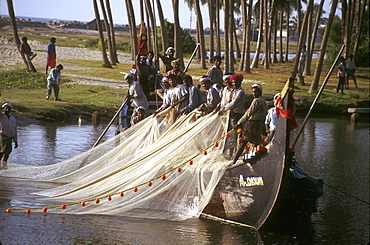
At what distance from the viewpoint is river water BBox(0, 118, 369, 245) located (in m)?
8.28

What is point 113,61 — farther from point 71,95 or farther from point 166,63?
point 166,63

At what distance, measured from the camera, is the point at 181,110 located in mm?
10633

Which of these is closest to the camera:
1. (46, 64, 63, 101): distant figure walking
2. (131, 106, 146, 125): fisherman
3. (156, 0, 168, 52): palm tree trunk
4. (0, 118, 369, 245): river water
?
(0, 118, 369, 245): river water

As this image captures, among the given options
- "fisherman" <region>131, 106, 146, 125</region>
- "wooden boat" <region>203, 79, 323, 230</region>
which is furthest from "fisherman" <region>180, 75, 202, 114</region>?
"fisherman" <region>131, 106, 146, 125</region>

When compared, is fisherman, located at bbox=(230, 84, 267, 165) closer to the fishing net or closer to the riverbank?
the fishing net

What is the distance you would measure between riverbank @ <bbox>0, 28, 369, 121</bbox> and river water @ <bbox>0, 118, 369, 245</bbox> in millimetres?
3566

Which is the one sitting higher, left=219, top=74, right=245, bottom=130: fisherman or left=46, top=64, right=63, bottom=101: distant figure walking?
left=219, top=74, right=245, bottom=130: fisherman

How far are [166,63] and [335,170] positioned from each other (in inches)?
202

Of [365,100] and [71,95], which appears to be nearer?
[71,95]

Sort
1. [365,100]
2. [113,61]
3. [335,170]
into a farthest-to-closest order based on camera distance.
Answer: [113,61] < [365,100] < [335,170]

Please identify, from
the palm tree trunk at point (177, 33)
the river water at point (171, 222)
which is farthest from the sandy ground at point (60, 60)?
the river water at point (171, 222)

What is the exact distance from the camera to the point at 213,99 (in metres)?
10.4

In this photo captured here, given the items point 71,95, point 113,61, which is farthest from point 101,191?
point 113,61

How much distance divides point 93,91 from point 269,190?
16.2m
